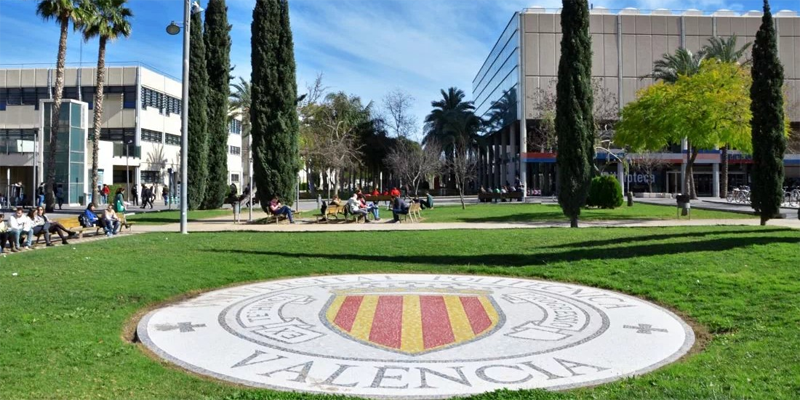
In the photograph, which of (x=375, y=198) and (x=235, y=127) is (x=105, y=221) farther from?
(x=235, y=127)

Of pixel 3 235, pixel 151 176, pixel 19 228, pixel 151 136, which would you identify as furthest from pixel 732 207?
pixel 151 136

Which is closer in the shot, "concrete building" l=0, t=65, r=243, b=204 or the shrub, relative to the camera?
the shrub

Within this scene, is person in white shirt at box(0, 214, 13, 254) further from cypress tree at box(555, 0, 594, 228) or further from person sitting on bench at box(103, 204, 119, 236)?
cypress tree at box(555, 0, 594, 228)

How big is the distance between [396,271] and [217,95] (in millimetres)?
24948

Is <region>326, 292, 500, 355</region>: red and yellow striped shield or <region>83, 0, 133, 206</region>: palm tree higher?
<region>83, 0, 133, 206</region>: palm tree

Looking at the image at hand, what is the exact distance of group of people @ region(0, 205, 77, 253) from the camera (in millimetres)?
14520

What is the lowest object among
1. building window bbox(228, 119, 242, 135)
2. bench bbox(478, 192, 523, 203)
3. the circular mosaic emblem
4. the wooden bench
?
the circular mosaic emblem

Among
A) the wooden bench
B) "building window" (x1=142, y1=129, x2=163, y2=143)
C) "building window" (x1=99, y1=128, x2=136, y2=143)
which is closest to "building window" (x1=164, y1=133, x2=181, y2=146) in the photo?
"building window" (x1=142, y1=129, x2=163, y2=143)

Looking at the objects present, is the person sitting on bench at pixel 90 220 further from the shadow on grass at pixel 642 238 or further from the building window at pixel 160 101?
the building window at pixel 160 101

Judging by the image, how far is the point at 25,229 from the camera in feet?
49.8

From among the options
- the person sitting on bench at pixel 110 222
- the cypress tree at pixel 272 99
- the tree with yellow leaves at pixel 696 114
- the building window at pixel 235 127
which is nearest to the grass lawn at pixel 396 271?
the person sitting on bench at pixel 110 222

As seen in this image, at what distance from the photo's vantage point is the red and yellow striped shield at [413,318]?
6.62m

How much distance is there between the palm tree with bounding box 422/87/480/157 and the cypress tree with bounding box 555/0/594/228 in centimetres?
4028

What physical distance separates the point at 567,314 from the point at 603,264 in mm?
3914
